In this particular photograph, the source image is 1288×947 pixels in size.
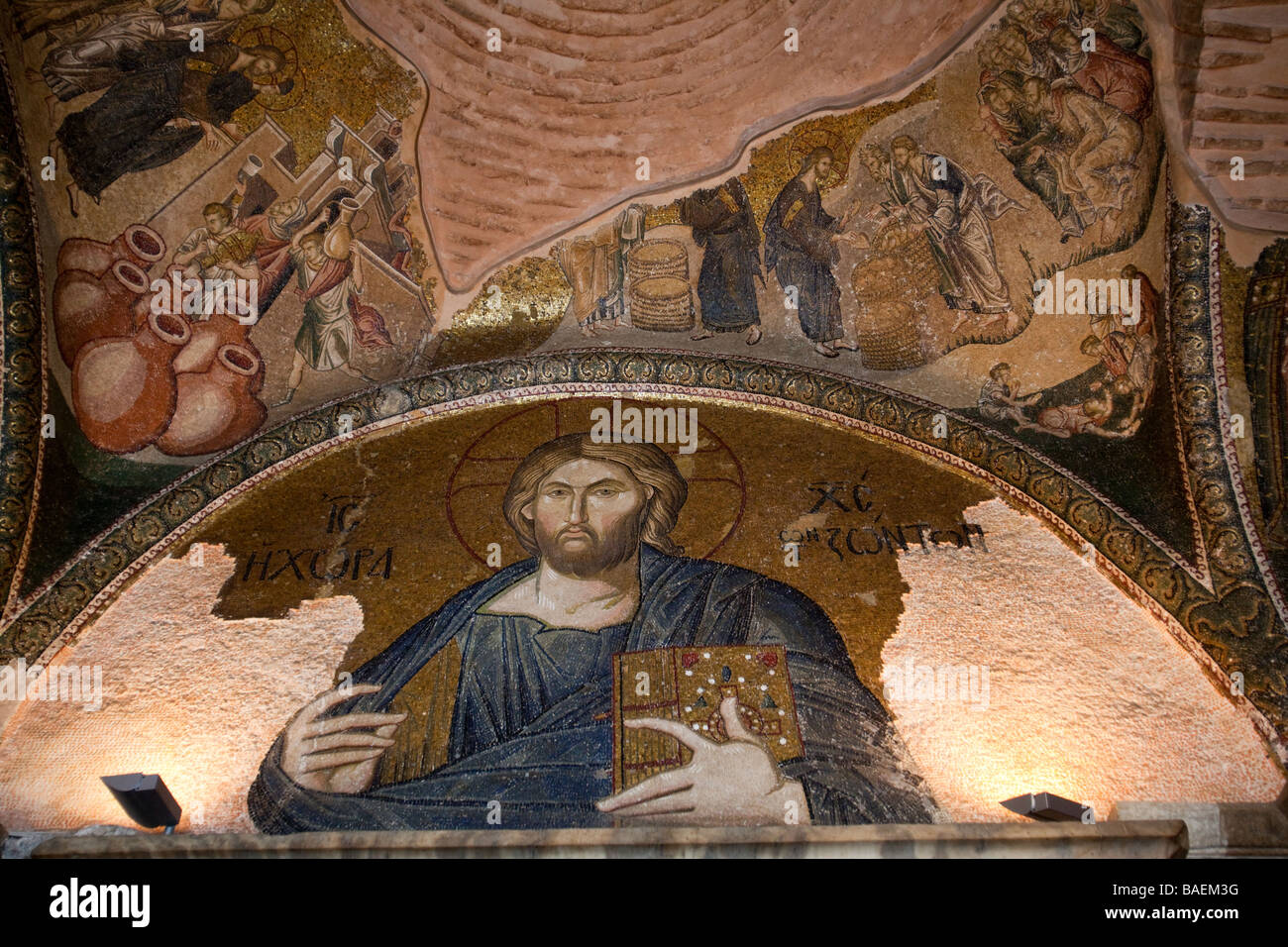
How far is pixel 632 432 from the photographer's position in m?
7.84

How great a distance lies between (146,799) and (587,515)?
2784 mm

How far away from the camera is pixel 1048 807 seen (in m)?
5.20

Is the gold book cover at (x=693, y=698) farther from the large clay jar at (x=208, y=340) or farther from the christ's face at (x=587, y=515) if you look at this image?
the large clay jar at (x=208, y=340)

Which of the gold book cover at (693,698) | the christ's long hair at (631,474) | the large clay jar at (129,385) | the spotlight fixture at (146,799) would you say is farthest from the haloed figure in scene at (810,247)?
the spotlight fixture at (146,799)

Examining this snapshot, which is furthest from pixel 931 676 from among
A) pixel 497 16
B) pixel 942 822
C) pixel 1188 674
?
pixel 497 16

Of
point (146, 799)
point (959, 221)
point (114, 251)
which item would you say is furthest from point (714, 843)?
point (114, 251)

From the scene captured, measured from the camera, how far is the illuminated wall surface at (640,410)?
5.82m

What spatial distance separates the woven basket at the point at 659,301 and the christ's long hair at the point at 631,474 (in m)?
1.11

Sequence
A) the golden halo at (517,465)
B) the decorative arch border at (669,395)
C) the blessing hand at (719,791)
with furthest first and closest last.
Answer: the golden halo at (517,465)
the decorative arch border at (669,395)
the blessing hand at (719,791)

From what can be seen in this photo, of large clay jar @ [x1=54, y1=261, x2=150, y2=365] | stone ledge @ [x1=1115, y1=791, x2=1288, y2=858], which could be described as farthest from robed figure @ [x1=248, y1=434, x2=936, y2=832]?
large clay jar @ [x1=54, y1=261, x2=150, y2=365]

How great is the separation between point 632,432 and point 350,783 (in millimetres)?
3023

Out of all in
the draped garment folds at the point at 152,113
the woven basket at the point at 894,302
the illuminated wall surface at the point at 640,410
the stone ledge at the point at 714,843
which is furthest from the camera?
the woven basket at the point at 894,302

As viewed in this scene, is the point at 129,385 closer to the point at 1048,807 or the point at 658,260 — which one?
the point at 658,260

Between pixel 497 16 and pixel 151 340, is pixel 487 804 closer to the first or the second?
pixel 151 340
